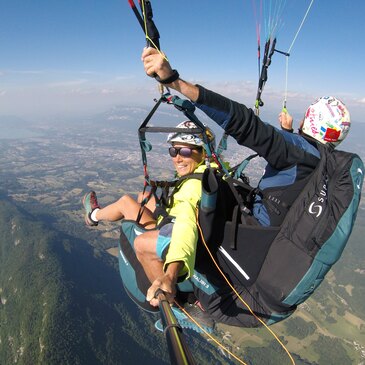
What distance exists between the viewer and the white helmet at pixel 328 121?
8.84 feet

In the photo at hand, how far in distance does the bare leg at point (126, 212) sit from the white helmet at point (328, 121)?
2224 mm

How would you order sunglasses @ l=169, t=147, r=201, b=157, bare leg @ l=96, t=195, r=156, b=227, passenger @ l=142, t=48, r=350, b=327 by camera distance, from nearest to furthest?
passenger @ l=142, t=48, r=350, b=327 < sunglasses @ l=169, t=147, r=201, b=157 < bare leg @ l=96, t=195, r=156, b=227

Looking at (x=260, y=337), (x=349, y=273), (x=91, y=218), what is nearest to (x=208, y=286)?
(x=91, y=218)

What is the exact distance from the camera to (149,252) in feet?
10.1

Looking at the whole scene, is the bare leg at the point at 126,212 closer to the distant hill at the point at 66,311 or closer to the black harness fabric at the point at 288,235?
the black harness fabric at the point at 288,235

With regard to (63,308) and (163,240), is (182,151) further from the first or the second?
(63,308)

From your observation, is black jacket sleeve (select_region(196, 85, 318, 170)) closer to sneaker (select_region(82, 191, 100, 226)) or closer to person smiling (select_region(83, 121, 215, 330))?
person smiling (select_region(83, 121, 215, 330))

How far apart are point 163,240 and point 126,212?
1.65 meters

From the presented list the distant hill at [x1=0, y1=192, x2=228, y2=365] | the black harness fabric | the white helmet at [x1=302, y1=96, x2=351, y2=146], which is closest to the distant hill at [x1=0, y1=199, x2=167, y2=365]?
the distant hill at [x1=0, y1=192, x2=228, y2=365]

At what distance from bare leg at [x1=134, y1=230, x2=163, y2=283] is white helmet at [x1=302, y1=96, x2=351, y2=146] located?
1.75 m

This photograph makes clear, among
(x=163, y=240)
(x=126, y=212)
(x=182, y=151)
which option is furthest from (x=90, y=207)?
(x=163, y=240)

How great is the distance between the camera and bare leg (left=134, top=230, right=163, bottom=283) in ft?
9.86

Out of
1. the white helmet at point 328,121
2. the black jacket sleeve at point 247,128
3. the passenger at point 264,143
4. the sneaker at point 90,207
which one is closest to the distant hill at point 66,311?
the sneaker at point 90,207

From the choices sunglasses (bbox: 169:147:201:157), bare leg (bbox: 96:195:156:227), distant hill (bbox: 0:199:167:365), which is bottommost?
distant hill (bbox: 0:199:167:365)
